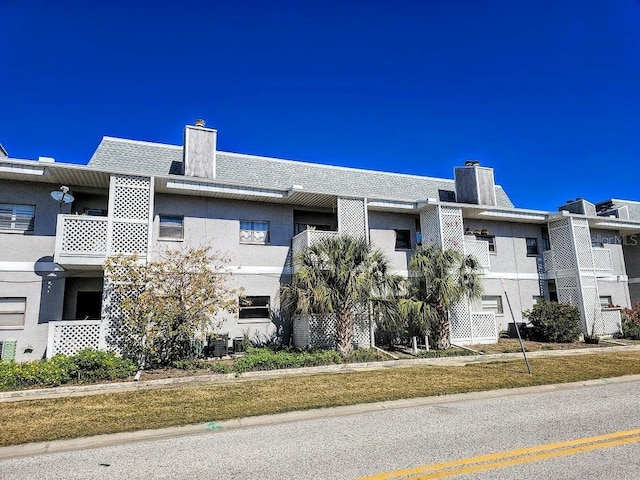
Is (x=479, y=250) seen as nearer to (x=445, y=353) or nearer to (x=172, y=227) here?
(x=445, y=353)

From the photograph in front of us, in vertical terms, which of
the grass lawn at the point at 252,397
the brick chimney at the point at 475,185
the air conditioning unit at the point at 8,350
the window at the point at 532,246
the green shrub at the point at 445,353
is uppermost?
the brick chimney at the point at 475,185

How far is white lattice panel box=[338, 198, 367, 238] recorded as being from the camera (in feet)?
55.0

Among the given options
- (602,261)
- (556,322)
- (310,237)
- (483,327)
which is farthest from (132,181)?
(602,261)

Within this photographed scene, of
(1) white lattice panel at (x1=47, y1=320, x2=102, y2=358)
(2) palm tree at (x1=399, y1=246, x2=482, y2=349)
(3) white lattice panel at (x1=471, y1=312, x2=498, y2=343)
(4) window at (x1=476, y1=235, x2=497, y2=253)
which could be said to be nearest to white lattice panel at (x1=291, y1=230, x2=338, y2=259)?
(2) palm tree at (x1=399, y1=246, x2=482, y2=349)

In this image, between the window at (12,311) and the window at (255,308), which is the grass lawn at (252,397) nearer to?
the window at (255,308)

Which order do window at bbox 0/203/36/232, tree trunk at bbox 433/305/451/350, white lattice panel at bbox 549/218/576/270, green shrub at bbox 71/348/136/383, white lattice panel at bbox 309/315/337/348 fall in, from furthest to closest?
white lattice panel at bbox 549/218/576/270 < tree trunk at bbox 433/305/451/350 < white lattice panel at bbox 309/315/337/348 < window at bbox 0/203/36/232 < green shrub at bbox 71/348/136/383

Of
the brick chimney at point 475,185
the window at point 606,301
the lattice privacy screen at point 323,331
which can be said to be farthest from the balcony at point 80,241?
the window at point 606,301

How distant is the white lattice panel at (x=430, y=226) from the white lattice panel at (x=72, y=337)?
13.1m

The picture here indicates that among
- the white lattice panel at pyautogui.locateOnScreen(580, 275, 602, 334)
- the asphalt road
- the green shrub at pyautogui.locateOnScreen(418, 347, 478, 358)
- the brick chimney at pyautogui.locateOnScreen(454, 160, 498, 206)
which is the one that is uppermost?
the brick chimney at pyautogui.locateOnScreen(454, 160, 498, 206)

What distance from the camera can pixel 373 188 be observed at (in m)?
20.3

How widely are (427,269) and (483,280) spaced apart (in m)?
5.46

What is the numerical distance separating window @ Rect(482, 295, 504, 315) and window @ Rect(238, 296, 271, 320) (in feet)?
34.7

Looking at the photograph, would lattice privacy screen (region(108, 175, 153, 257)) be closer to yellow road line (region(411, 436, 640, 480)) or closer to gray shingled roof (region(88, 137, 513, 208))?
gray shingled roof (region(88, 137, 513, 208))

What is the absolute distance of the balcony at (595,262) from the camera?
20.9m
